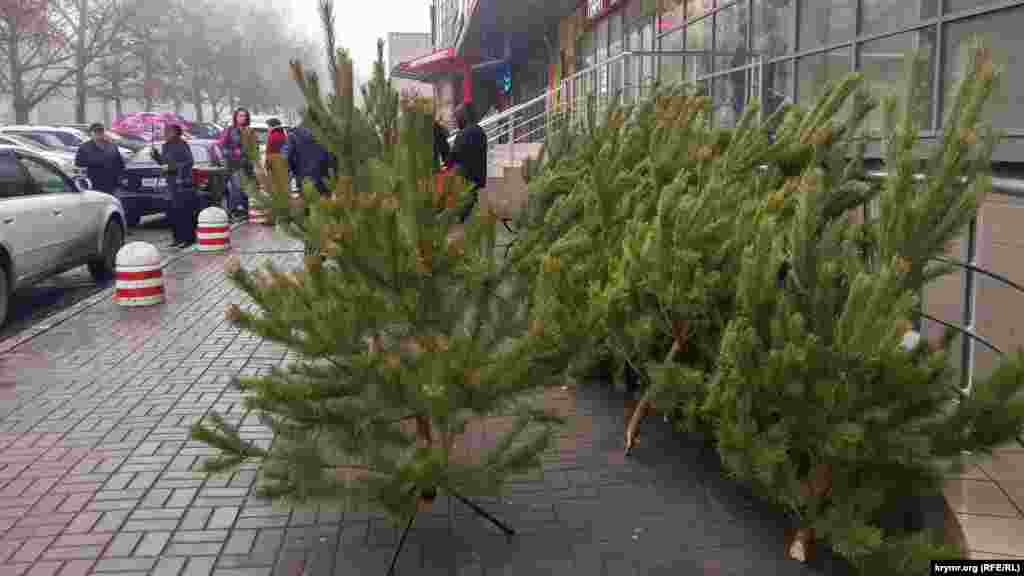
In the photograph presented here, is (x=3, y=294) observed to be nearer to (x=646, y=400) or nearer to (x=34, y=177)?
(x=34, y=177)

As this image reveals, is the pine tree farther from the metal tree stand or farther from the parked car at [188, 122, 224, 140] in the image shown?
the parked car at [188, 122, 224, 140]

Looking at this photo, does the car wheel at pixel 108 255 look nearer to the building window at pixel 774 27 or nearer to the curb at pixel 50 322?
the curb at pixel 50 322

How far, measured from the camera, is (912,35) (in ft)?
25.9

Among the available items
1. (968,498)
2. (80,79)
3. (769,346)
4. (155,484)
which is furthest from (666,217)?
(80,79)

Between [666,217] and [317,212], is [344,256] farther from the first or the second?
[666,217]

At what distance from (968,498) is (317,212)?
2710 mm

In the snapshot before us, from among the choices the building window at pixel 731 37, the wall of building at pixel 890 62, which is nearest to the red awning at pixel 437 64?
the wall of building at pixel 890 62

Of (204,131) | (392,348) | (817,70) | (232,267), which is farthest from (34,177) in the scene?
(204,131)

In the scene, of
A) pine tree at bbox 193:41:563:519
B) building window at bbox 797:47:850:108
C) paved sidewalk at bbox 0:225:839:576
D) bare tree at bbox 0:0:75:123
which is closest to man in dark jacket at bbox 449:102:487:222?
building window at bbox 797:47:850:108

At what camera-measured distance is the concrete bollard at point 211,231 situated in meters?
13.3

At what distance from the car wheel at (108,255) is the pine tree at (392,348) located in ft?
27.8

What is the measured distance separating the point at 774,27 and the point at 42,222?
7888 millimetres

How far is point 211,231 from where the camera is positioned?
13336 millimetres

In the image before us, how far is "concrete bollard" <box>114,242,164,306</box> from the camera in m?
9.30
